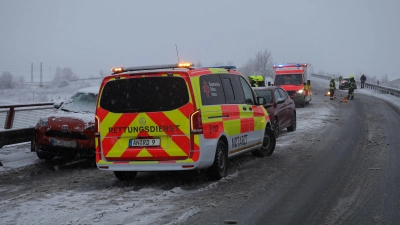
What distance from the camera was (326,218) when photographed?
21.0 feet

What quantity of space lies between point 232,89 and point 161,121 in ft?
6.91

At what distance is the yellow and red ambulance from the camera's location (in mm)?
8367

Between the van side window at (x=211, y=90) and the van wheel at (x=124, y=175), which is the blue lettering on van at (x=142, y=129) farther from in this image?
the van wheel at (x=124, y=175)

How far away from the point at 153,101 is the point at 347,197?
3.22 meters

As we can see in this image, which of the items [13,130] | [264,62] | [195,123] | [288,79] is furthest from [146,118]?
[264,62]

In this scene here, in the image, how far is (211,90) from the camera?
29.9 ft

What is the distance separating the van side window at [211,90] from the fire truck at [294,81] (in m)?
20.7

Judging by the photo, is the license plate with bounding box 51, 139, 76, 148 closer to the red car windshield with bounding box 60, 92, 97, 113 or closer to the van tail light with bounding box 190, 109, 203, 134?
the red car windshield with bounding box 60, 92, 97, 113

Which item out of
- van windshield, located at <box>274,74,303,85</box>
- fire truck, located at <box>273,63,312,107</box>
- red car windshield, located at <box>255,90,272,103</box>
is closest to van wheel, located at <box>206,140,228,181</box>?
red car windshield, located at <box>255,90,272,103</box>

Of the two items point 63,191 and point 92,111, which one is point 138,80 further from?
point 92,111

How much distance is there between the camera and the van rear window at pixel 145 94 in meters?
8.45

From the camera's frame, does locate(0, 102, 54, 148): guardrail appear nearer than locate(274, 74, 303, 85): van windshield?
Yes

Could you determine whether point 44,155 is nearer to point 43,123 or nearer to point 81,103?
point 43,123

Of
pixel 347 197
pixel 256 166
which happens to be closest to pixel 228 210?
pixel 347 197
